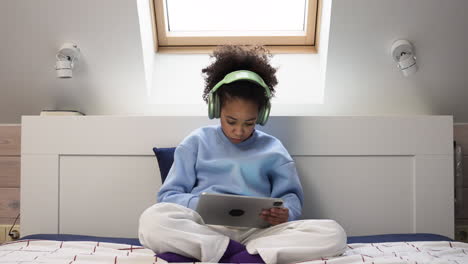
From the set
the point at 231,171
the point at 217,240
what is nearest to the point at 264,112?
the point at 231,171

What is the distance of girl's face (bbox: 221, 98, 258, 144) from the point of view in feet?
5.13

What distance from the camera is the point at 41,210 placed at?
195cm

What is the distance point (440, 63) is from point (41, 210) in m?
1.72

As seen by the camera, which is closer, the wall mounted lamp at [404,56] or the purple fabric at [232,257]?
the purple fabric at [232,257]

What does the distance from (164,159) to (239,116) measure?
403mm

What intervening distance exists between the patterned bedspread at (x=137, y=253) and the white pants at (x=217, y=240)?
1.7 inches

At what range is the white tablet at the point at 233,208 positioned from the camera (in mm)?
1287

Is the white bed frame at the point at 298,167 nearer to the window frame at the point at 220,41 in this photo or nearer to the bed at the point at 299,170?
the bed at the point at 299,170

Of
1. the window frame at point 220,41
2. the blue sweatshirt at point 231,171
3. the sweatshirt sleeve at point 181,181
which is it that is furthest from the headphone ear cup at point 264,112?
the window frame at point 220,41

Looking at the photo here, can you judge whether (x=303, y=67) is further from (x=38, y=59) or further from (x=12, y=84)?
(x=12, y=84)

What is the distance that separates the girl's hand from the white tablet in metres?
0.02

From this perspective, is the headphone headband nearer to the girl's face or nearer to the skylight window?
the girl's face

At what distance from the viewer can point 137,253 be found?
52.5 inches

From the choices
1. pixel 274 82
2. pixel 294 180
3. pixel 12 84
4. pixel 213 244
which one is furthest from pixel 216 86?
pixel 12 84
